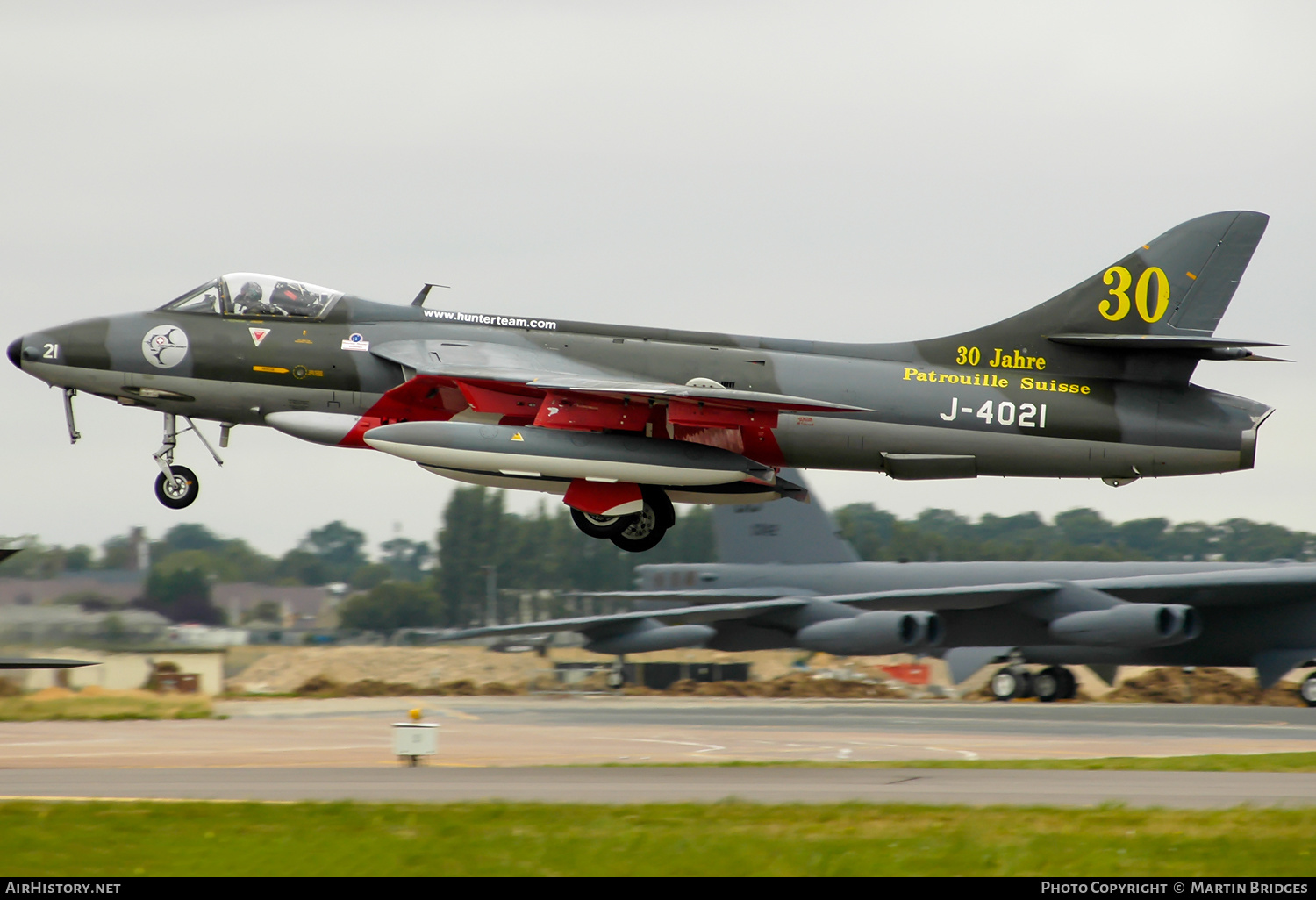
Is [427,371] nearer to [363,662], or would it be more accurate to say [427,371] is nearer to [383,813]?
[383,813]

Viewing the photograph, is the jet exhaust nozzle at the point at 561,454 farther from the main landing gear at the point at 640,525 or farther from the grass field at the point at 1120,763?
the grass field at the point at 1120,763

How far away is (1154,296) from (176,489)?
41.5 ft

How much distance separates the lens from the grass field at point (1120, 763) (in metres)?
20.7

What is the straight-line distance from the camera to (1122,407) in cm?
1681

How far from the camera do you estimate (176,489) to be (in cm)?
1753

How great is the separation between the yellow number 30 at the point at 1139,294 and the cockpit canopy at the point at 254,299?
9.85 meters

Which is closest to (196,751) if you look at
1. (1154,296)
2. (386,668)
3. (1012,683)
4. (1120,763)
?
(1120,763)

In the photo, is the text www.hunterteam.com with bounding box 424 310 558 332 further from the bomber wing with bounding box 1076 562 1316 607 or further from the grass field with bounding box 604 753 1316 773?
the bomber wing with bounding box 1076 562 1316 607

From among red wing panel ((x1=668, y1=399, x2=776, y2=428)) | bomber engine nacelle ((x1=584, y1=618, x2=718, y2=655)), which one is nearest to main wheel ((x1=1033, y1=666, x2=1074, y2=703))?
bomber engine nacelle ((x1=584, y1=618, x2=718, y2=655))

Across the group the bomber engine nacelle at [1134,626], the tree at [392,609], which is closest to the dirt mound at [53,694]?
the tree at [392,609]

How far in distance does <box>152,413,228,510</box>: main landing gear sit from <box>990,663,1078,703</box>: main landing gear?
27309 millimetres

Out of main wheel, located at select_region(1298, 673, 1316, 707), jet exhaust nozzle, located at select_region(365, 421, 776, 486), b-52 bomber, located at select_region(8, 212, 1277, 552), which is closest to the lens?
jet exhaust nozzle, located at select_region(365, 421, 776, 486)

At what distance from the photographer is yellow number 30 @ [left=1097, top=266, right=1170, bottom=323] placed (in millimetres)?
17156

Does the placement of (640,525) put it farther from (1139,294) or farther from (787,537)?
(787,537)
